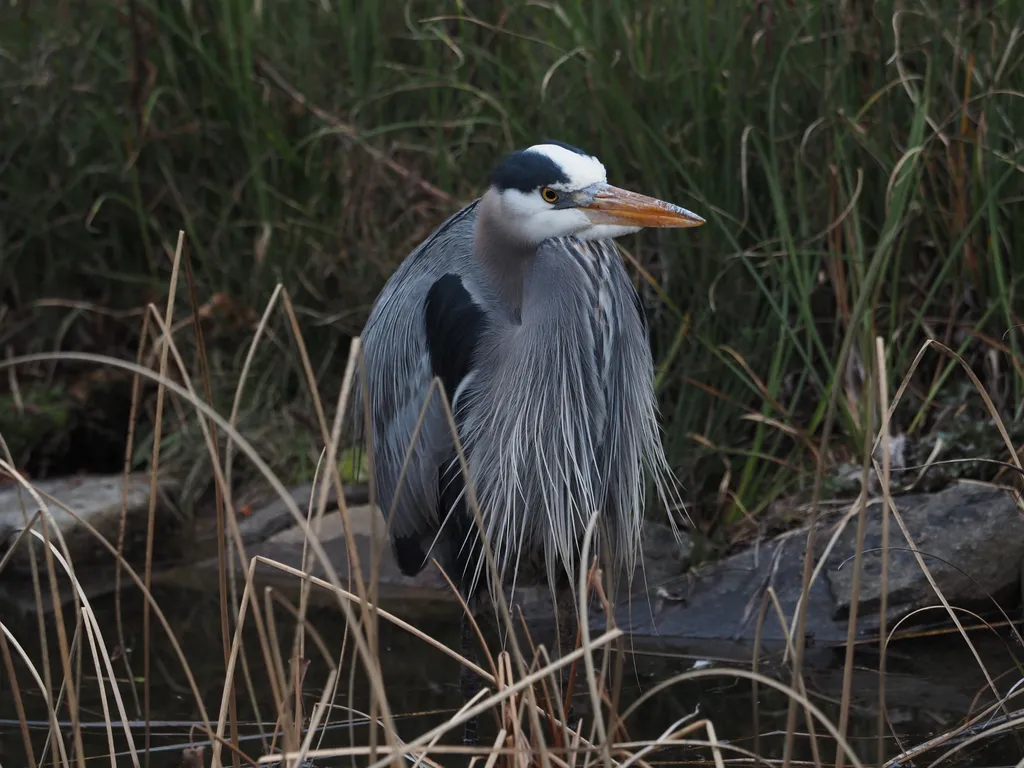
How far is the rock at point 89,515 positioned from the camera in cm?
388

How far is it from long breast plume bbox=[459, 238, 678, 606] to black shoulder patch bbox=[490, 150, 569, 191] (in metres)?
0.23

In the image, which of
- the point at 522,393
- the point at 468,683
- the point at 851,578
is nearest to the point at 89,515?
the point at 468,683

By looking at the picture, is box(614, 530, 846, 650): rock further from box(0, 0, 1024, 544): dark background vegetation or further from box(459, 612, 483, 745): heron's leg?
box(459, 612, 483, 745): heron's leg

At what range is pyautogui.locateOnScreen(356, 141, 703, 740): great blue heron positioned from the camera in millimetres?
2705

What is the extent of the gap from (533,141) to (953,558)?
157 cm

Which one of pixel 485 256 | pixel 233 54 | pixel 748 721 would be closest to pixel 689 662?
pixel 748 721

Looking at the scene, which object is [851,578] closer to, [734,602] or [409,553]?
[734,602]

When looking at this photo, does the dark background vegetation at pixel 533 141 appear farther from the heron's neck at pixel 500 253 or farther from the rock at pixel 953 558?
the heron's neck at pixel 500 253

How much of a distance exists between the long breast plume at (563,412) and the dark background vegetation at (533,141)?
1.66 feet

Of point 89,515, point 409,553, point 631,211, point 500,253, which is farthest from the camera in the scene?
point 89,515

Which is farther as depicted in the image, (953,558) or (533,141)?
(533,141)

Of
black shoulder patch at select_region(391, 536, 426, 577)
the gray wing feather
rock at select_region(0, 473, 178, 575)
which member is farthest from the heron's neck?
rock at select_region(0, 473, 178, 575)

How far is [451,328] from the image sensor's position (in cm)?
277

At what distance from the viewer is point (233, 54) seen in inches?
167
